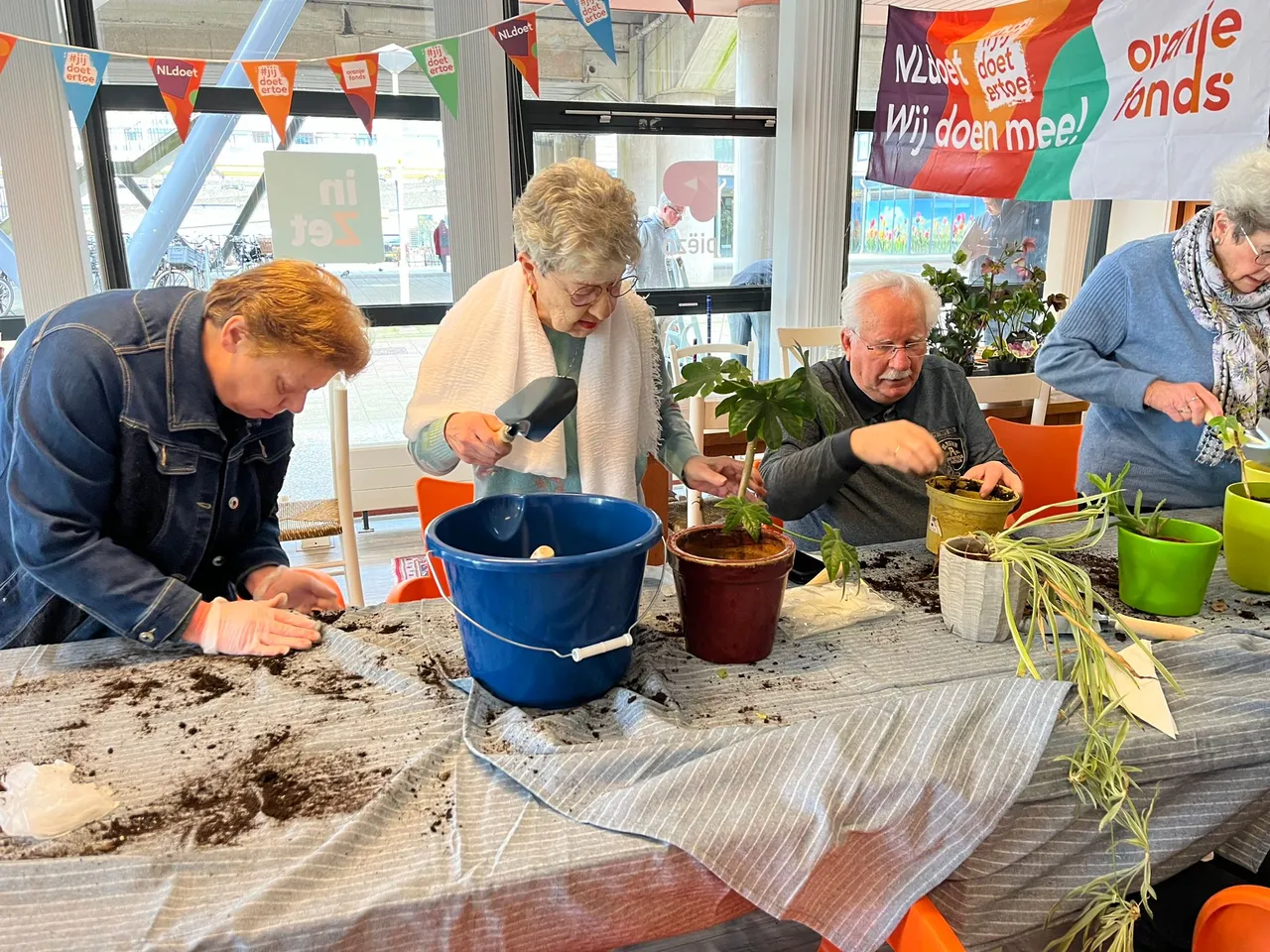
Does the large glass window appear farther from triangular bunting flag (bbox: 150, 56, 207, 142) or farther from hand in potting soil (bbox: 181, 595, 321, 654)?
hand in potting soil (bbox: 181, 595, 321, 654)

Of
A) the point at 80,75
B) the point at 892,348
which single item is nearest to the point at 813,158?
the point at 892,348

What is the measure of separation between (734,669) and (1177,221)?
444 cm

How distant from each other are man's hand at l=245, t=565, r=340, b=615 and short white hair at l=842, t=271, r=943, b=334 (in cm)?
110

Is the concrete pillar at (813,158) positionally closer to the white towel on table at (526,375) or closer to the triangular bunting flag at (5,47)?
the white towel on table at (526,375)

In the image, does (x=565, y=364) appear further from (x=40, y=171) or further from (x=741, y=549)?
(x=40, y=171)

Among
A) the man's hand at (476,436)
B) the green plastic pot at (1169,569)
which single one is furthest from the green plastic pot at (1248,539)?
the man's hand at (476,436)

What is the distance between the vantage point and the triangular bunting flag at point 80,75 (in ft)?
9.76

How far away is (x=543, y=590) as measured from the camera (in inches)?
36.3

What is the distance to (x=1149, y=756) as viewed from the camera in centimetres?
94

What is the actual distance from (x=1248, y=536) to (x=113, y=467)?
164cm

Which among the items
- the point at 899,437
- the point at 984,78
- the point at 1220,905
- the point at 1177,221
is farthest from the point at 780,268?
the point at 1220,905

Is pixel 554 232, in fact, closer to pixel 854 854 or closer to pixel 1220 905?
pixel 854 854

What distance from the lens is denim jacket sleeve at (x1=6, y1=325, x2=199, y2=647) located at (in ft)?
3.49

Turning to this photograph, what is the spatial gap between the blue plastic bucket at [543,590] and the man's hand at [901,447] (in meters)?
0.45
